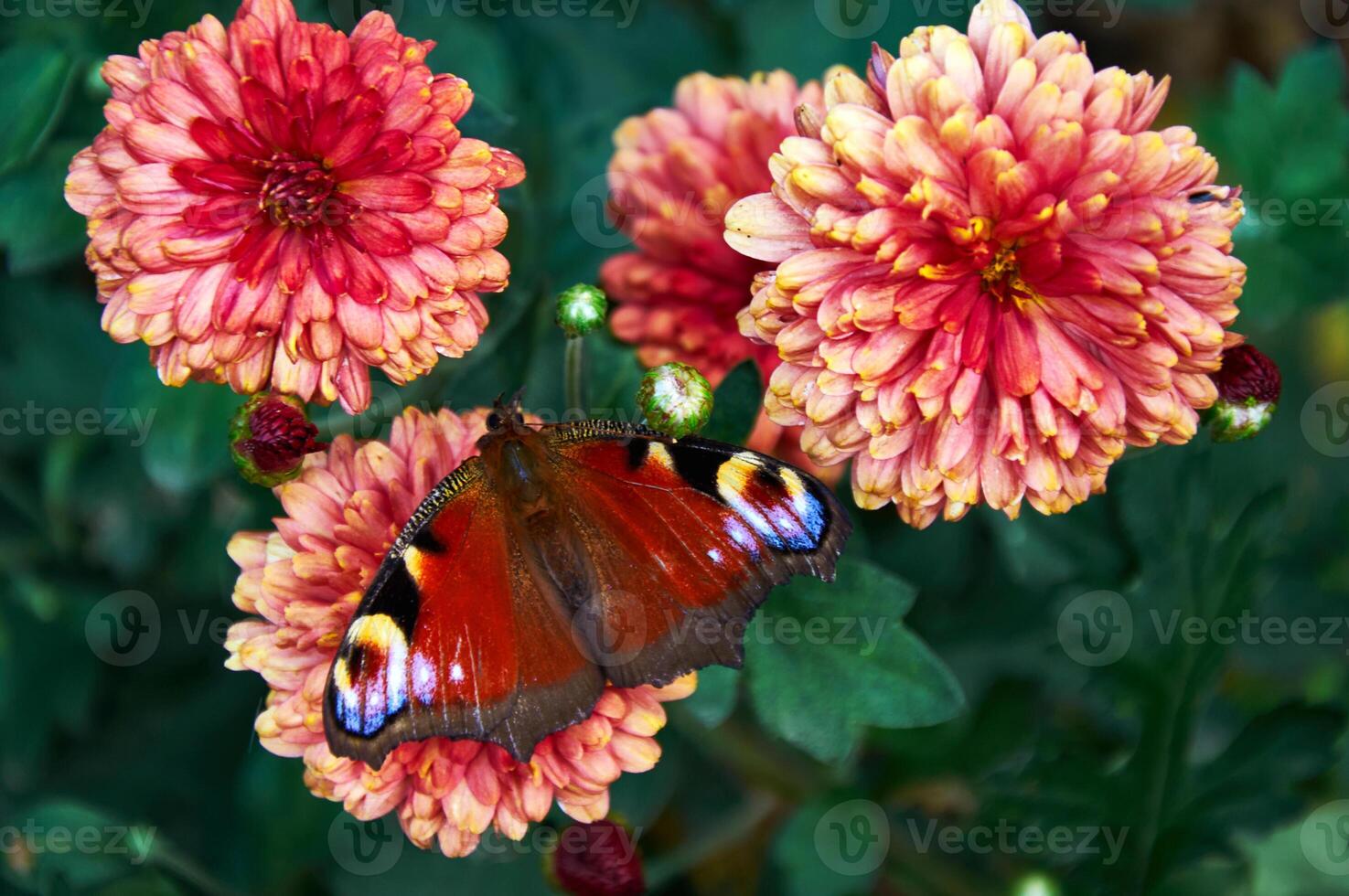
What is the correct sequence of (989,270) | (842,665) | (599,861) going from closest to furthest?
1. (989,270)
2. (599,861)
3. (842,665)

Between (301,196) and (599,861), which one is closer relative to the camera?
(301,196)

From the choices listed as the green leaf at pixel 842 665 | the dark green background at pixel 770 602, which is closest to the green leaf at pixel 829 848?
the dark green background at pixel 770 602

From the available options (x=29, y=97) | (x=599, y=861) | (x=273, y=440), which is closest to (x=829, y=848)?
(x=599, y=861)

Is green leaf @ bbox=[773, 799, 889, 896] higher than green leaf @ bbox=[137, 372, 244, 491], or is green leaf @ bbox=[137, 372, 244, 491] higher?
green leaf @ bbox=[137, 372, 244, 491]

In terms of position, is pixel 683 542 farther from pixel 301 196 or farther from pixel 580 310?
pixel 301 196

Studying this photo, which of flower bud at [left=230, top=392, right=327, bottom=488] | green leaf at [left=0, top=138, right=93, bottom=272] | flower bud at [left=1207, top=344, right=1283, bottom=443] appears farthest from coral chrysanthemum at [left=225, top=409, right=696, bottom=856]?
flower bud at [left=1207, top=344, right=1283, bottom=443]

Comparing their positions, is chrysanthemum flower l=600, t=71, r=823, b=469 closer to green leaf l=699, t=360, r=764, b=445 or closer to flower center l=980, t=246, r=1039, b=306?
green leaf l=699, t=360, r=764, b=445

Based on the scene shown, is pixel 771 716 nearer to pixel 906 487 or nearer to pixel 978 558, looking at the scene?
pixel 906 487
